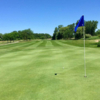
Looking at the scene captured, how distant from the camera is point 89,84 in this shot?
566 cm

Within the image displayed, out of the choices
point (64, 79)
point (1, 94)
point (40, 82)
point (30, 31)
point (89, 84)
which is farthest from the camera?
point (30, 31)

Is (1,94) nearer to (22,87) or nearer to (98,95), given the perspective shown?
(22,87)

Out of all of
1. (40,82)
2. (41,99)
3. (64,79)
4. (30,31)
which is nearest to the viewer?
(41,99)

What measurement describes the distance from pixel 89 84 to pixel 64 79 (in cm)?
148

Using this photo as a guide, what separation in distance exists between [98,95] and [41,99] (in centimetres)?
248

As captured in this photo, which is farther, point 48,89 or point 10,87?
point 10,87

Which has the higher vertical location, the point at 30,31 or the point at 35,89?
the point at 30,31

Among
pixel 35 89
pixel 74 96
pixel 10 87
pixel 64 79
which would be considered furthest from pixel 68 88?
pixel 10 87

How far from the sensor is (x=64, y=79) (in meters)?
6.51

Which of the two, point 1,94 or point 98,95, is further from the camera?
point 1,94

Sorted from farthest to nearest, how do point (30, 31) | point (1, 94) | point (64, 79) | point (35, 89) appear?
point (30, 31) < point (64, 79) < point (35, 89) < point (1, 94)

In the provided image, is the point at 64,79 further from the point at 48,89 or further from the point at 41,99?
the point at 41,99

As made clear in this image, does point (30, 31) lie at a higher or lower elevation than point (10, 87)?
higher

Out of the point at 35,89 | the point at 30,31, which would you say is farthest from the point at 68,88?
the point at 30,31
